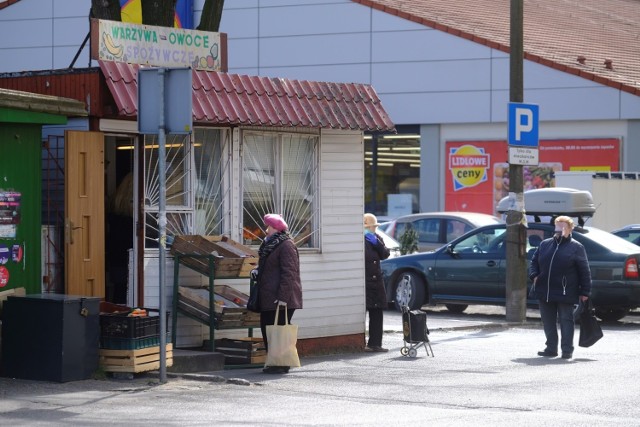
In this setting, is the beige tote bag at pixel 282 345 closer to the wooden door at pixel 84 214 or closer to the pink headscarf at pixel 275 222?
the pink headscarf at pixel 275 222

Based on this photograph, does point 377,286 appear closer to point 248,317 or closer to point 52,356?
point 248,317

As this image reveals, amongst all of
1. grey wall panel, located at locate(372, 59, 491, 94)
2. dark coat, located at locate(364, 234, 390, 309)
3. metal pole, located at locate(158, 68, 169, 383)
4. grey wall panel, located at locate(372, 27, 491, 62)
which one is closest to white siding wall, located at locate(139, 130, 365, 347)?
dark coat, located at locate(364, 234, 390, 309)

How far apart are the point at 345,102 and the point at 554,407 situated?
18.4ft

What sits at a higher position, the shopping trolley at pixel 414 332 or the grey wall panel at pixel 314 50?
the grey wall panel at pixel 314 50

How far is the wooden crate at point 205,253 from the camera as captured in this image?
1352 centimetres

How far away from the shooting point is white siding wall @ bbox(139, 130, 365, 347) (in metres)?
15.2

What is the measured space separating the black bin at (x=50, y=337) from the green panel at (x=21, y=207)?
581 millimetres

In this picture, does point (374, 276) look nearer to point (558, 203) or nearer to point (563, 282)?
point (563, 282)

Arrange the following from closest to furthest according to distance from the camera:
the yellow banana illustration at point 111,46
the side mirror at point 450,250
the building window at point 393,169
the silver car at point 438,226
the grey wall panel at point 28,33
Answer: the yellow banana illustration at point 111,46 < the side mirror at point 450,250 < the silver car at point 438,226 < the building window at point 393,169 < the grey wall panel at point 28,33

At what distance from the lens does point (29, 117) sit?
39.6 ft

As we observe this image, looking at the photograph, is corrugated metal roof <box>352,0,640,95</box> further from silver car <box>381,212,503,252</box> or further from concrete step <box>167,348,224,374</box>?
concrete step <box>167,348,224,374</box>

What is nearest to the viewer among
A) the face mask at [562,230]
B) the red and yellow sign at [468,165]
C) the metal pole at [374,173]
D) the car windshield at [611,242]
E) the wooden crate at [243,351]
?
the wooden crate at [243,351]

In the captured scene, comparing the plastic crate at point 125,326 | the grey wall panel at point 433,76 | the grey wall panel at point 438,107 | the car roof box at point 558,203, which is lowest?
the plastic crate at point 125,326

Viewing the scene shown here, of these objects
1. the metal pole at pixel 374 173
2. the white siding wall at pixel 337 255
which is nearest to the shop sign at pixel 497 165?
the metal pole at pixel 374 173
